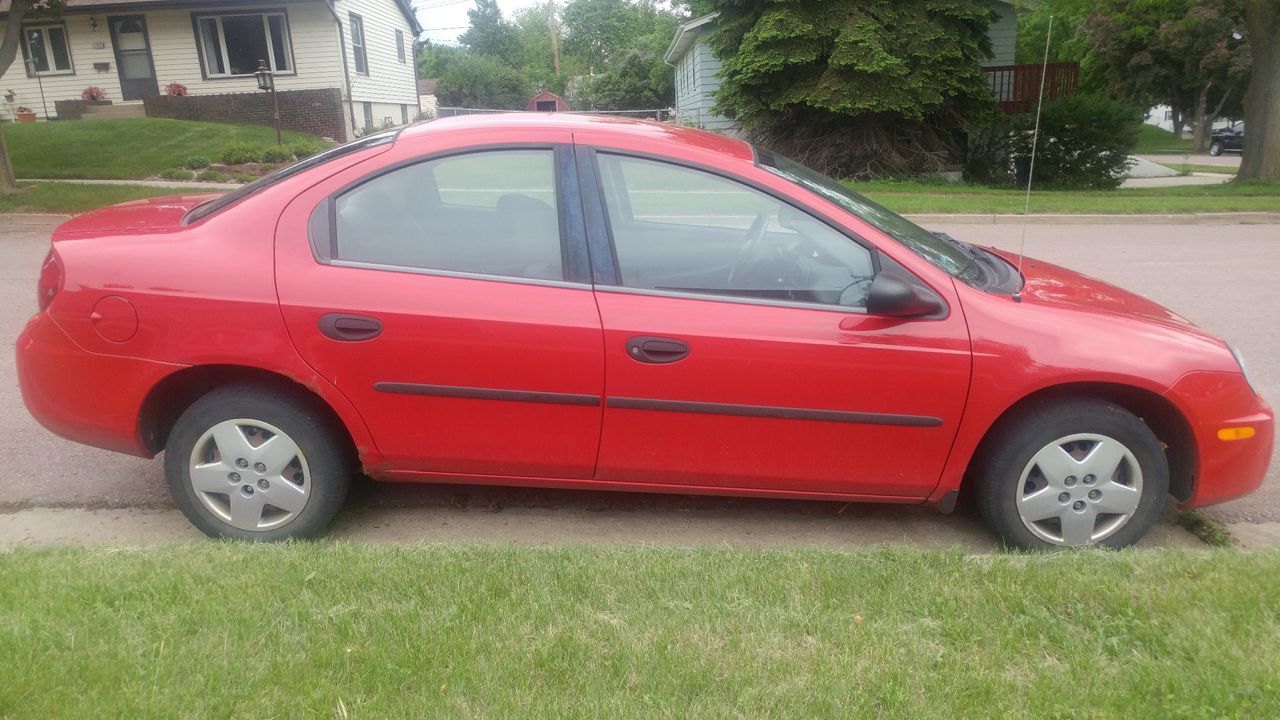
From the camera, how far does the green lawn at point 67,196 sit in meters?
13.3

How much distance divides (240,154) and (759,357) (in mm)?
18724

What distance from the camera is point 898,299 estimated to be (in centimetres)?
332

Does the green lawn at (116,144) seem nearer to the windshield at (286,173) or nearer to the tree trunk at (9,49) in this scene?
the tree trunk at (9,49)

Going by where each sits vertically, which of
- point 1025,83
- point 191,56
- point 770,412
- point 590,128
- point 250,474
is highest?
point 191,56

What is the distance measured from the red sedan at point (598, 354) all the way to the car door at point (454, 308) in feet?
0.03

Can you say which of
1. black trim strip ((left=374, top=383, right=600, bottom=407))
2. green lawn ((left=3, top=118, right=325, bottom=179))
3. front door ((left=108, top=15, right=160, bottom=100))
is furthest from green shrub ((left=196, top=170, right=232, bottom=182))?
Result: black trim strip ((left=374, top=383, right=600, bottom=407))

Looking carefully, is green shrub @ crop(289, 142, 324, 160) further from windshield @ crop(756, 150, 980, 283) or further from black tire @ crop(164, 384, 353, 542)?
windshield @ crop(756, 150, 980, 283)

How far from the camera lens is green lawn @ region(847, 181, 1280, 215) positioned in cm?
1430

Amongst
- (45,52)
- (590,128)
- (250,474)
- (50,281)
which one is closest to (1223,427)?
(590,128)

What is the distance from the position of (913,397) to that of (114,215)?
3493mm

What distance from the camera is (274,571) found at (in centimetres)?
310

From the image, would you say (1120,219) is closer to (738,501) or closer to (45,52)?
(738,501)

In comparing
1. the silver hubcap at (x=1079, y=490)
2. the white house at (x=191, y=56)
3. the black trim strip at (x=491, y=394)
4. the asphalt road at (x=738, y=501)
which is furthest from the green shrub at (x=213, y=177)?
the silver hubcap at (x=1079, y=490)

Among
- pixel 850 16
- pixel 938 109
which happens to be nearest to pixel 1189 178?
pixel 938 109
